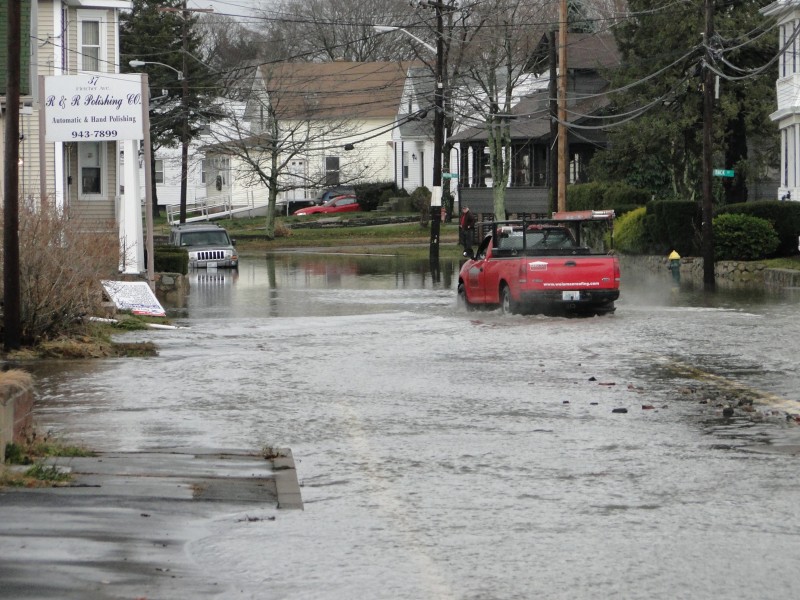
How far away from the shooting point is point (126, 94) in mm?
29016

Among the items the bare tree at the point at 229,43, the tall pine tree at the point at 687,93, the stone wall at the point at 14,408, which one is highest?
the bare tree at the point at 229,43

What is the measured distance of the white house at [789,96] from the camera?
43.6 m

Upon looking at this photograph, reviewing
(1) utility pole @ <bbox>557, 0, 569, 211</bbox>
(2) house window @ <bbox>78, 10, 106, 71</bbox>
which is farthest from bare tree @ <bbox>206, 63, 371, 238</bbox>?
(1) utility pole @ <bbox>557, 0, 569, 211</bbox>

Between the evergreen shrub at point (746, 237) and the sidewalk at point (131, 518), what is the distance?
1207 inches

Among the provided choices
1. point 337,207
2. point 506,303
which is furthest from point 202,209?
point 506,303

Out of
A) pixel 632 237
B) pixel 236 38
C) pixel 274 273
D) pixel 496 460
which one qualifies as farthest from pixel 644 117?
pixel 236 38

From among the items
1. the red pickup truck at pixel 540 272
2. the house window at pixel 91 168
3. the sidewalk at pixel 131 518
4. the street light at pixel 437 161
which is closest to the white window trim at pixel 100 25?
the house window at pixel 91 168

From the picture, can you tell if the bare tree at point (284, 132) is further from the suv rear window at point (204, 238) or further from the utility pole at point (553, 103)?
the suv rear window at point (204, 238)

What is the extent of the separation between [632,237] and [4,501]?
3916 centimetres

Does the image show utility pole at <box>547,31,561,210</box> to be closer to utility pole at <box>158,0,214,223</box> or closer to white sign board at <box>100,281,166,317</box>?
white sign board at <box>100,281,166,317</box>

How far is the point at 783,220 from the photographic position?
40.2 metres

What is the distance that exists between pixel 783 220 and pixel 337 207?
153 feet

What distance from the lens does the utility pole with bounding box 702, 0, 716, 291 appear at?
36.1 metres

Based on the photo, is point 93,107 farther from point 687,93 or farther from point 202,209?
point 202,209
